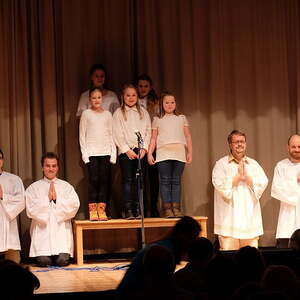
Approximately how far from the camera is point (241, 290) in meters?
3.39

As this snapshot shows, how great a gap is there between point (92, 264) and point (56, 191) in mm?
910

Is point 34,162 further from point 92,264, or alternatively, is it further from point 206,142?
point 206,142

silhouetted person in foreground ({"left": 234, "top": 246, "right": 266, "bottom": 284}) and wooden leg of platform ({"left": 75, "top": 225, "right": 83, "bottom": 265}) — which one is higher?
silhouetted person in foreground ({"left": 234, "top": 246, "right": 266, "bottom": 284})

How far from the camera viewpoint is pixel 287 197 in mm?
8312

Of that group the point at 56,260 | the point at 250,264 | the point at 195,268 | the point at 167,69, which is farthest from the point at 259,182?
the point at 250,264

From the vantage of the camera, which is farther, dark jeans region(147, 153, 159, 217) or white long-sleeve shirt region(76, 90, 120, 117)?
dark jeans region(147, 153, 159, 217)

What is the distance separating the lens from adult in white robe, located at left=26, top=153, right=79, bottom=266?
791cm

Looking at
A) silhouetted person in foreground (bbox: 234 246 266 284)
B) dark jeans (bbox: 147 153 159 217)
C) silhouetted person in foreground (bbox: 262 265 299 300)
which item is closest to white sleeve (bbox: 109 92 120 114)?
dark jeans (bbox: 147 153 159 217)

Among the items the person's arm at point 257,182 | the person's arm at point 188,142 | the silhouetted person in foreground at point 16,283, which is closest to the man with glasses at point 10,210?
the person's arm at point 188,142

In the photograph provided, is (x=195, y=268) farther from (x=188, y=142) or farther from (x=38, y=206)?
(x=188, y=142)

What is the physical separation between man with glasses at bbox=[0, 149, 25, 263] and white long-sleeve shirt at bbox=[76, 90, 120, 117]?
1.09 m

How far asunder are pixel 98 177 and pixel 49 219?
2.43 ft

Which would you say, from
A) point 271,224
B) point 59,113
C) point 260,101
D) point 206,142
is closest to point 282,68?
point 260,101

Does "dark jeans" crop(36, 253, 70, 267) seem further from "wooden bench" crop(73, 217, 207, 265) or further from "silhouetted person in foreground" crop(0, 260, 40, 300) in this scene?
"silhouetted person in foreground" crop(0, 260, 40, 300)
